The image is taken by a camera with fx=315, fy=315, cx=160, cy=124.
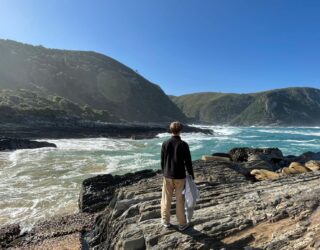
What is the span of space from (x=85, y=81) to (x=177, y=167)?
145 m

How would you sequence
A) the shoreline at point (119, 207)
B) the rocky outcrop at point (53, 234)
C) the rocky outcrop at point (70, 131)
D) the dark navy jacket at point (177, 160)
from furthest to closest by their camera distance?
the rocky outcrop at point (70, 131) < the rocky outcrop at point (53, 234) < the shoreline at point (119, 207) < the dark navy jacket at point (177, 160)

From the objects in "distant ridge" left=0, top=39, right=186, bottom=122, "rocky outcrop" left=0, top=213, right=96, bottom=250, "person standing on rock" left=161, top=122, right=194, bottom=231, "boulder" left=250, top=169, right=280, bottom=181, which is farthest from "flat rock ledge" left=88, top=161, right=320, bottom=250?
"distant ridge" left=0, top=39, right=186, bottom=122

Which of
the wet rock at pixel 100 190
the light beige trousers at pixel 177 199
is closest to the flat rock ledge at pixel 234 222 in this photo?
the light beige trousers at pixel 177 199

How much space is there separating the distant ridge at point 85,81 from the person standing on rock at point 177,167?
367 feet

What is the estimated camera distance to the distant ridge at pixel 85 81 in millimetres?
131625

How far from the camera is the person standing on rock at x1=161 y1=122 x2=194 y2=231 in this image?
22.0 feet

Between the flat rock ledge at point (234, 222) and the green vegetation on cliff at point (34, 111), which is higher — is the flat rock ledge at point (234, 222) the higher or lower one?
the lower one

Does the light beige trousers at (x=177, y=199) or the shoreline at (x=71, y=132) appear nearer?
the light beige trousers at (x=177, y=199)

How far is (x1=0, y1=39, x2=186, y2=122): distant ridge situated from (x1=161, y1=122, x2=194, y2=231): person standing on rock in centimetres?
11180

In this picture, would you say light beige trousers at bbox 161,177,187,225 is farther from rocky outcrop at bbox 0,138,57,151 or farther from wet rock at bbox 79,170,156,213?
rocky outcrop at bbox 0,138,57,151

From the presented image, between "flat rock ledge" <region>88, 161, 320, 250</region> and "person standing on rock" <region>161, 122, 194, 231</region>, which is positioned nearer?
"flat rock ledge" <region>88, 161, 320, 250</region>

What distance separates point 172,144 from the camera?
22.4ft

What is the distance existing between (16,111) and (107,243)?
6601 centimetres

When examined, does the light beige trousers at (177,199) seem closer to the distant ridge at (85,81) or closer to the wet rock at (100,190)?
the wet rock at (100,190)
